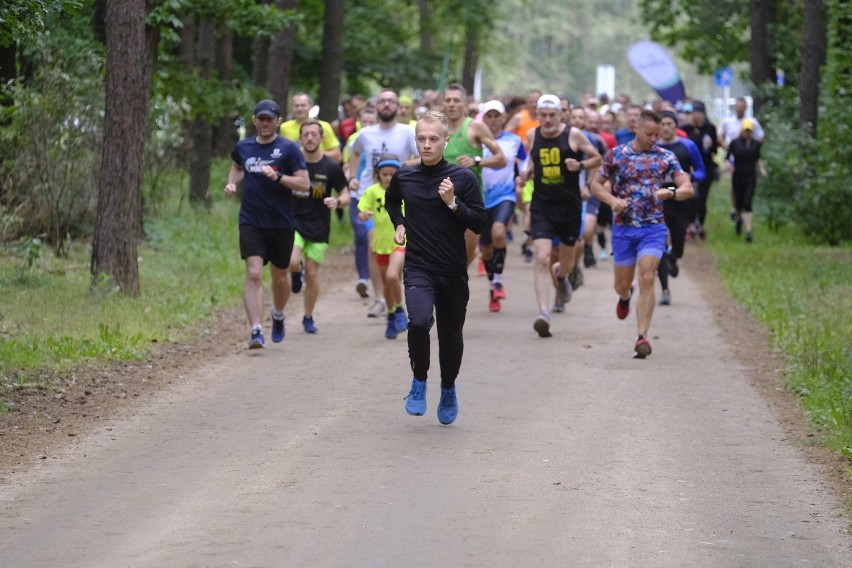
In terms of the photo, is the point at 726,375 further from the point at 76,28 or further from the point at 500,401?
the point at 76,28

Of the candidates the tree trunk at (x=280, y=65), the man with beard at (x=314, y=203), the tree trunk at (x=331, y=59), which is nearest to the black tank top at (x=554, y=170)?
the man with beard at (x=314, y=203)

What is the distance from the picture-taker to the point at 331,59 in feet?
87.9

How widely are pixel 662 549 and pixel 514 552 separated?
2.24 feet

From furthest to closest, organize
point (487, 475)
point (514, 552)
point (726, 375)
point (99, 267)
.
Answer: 1. point (99, 267)
2. point (726, 375)
3. point (487, 475)
4. point (514, 552)

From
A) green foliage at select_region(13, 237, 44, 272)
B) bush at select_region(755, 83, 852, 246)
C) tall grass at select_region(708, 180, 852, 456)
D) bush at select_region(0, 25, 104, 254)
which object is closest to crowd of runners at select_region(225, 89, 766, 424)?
tall grass at select_region(708, 180, 852, 456)

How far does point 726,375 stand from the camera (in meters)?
12.4

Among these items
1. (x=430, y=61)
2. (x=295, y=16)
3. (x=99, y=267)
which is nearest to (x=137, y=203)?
(x=99, y=267)

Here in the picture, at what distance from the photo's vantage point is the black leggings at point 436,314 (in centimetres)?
945

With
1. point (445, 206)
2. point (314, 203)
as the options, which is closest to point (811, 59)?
point (314, 203)

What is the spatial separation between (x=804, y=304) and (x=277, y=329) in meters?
5.53

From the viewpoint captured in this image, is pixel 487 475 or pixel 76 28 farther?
pixel 76 28

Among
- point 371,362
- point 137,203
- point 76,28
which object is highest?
point 76,28

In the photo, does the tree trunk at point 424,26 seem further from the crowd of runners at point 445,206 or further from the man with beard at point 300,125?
the man with beard at point 300,125

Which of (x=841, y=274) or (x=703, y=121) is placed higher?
(x=703, y=121)
